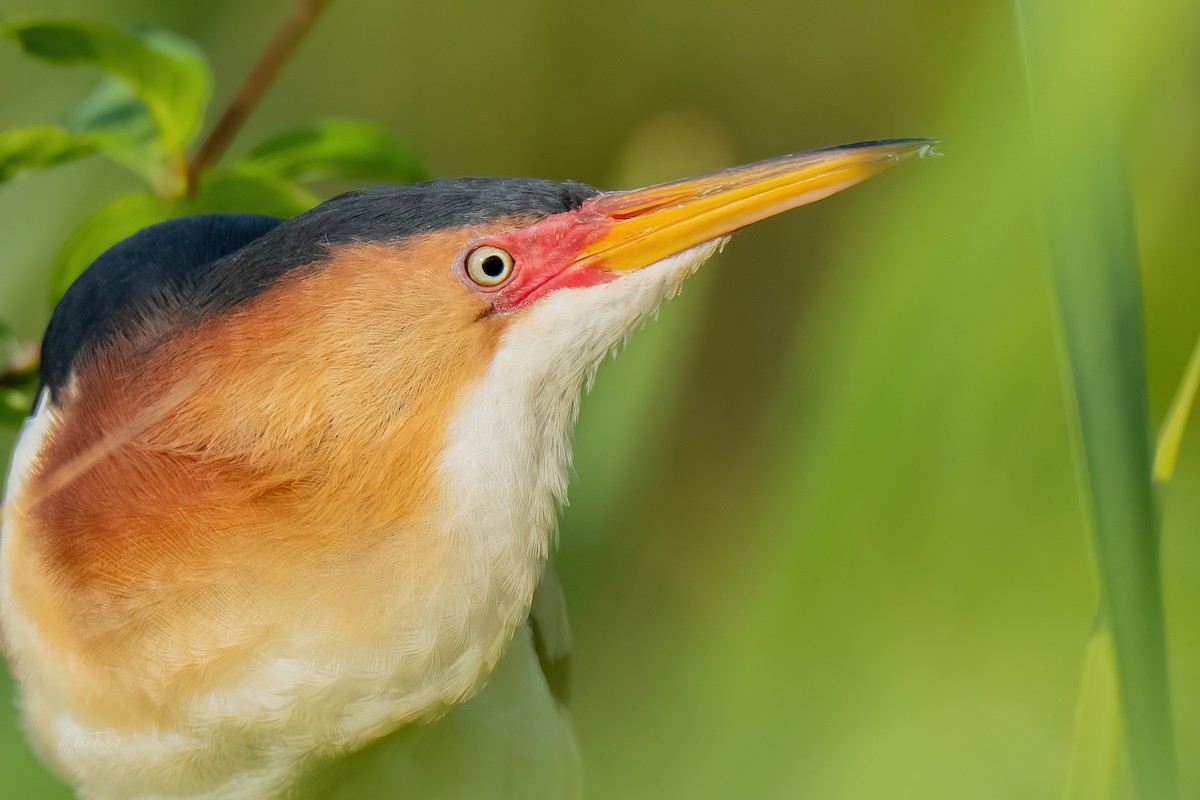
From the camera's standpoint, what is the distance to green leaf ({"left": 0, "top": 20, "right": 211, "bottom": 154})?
885 mm

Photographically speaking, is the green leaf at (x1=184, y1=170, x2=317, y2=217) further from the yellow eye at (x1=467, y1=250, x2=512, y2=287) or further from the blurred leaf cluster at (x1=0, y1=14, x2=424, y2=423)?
the yellow eye at (x1=467, y1=250, x2=512, y2=287)

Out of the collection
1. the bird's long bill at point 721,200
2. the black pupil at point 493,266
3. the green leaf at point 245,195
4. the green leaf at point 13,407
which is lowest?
the green leaf at point 13,407

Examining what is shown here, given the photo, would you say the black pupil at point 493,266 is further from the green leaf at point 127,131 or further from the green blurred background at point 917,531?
the green leaf at point 127,131

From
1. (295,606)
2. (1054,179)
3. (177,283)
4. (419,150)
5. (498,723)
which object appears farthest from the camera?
(419,150)

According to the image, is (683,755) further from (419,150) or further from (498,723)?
(419,150)

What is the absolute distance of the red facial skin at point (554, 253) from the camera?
766 millimetres

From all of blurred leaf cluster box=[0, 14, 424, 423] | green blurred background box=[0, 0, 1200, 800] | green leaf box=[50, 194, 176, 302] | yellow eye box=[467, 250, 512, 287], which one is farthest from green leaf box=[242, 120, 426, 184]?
yellow eye box=[467, 250, 512, 287]

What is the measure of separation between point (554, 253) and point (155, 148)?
0.48 meters

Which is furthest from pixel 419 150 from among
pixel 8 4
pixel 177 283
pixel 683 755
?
pixel 683 755

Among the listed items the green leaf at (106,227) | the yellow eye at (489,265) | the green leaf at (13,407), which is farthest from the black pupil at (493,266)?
the green leaf at (13,407)

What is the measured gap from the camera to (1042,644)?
0.60 meters

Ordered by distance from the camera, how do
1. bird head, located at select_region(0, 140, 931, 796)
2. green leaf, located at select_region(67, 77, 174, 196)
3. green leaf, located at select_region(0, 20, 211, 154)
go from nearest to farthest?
bird head, located at select_region(0, 140, 931, 796) → green leaf, located at select_region(0, 20, 211, 154) → green leaf, located at select_region(67, 77, 174, 196)

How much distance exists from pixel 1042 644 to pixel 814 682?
5.0 inches

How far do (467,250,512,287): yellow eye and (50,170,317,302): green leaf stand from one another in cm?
36
